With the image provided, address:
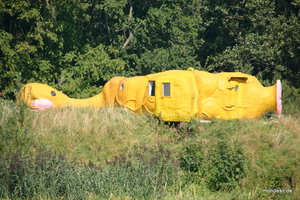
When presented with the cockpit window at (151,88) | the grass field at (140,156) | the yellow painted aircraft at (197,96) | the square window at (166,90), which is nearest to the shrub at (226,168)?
the grass field at (140,156)

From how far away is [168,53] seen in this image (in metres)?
28.2

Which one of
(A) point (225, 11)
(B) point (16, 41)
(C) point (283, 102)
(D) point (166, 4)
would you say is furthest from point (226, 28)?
(B) point (16, 41)

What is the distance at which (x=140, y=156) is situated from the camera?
16344mm

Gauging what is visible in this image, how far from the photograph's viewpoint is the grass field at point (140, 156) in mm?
13414

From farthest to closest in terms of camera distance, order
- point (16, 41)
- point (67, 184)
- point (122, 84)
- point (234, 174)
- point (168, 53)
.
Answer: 1. point (168, 53)
2. point (16, 41)
3. point (122, 84)
4. point (234, 174)
5. point (67, 184)

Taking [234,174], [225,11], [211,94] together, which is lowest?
[234,174]

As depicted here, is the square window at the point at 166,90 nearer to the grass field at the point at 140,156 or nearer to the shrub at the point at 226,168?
the grass field at the point at 140,156

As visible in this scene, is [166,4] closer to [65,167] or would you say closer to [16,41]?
[16,41]

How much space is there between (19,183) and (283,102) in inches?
485

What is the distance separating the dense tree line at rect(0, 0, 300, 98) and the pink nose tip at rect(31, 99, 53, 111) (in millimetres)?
3160

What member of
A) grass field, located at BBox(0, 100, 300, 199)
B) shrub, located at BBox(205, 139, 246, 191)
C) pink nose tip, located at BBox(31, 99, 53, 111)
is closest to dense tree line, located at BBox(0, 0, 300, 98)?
pink nose tip, located at BBox(31, 99, 53, 111)

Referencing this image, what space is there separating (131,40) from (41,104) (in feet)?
27.8

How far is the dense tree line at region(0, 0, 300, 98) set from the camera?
25625 mm

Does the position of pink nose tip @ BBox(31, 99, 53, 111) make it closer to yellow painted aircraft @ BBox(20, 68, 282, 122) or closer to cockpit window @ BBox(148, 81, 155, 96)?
yellow painted aircraft @ BBox(20, 68, 282, 122)
